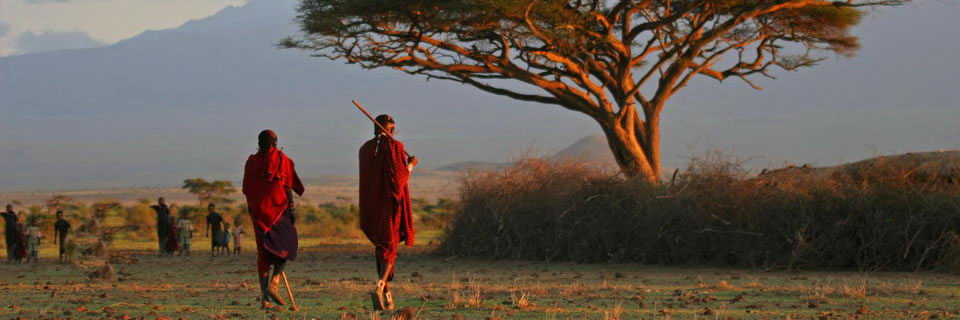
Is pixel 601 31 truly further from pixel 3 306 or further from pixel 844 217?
pixel 3 306

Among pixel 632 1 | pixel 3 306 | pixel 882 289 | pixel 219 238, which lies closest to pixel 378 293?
pixel 3 306

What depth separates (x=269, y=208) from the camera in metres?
10.5

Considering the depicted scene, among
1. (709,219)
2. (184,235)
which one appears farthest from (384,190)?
(184,235)

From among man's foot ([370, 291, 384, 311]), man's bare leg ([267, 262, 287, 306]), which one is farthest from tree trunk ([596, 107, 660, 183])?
man's foot ([370, 291, 384, 311])

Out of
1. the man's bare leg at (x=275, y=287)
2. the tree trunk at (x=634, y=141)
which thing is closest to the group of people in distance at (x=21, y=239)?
the tree trunk at (x=634, y=141)

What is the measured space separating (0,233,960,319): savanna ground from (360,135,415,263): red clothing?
26.2 inches

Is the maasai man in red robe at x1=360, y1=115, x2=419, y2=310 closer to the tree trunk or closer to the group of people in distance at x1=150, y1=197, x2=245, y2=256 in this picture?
the group of people in distance at x1=150, y1=197, x2=245, y2=256

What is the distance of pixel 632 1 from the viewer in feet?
81.9

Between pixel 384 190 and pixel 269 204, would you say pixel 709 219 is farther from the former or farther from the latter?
pixel 269 204

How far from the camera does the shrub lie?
15.7 meters

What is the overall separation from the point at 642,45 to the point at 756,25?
263 cm

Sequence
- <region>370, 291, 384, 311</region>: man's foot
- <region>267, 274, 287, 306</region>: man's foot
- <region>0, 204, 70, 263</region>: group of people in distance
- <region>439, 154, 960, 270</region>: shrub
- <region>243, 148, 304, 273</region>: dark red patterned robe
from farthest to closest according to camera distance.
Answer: <region>0, 204, 70, 263</region>: group of people in distance
<region>439, 154, 960, 270</region>: shrub
<region>243, 148, 304, 273</region>: dark red patterned robe
<region>267, 274, 287, 306</region>: man's foot
<region>370, 291, 384, 311</region>: man's foot

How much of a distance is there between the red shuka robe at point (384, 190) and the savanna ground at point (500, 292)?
720 millimetres

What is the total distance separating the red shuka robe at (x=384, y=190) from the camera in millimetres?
10398
